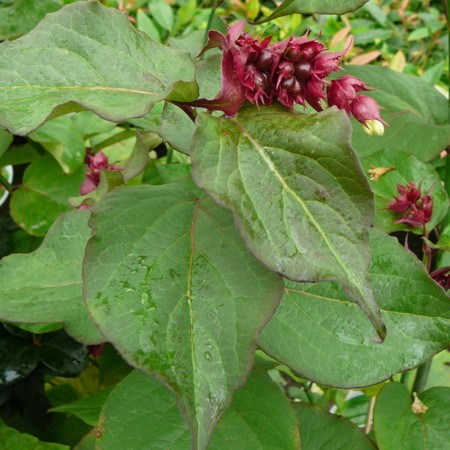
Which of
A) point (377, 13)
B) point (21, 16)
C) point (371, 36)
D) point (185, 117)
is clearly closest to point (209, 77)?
point (185, 117)

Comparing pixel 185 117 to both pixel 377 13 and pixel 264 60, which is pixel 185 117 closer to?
pixel 264 60

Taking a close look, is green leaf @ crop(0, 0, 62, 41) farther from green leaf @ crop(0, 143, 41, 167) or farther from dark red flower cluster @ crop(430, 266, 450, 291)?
dark red flower cluster @ crop(430, 266, 450, 291)

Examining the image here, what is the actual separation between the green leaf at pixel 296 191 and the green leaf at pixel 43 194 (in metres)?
0.49

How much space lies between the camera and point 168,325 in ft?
1.34

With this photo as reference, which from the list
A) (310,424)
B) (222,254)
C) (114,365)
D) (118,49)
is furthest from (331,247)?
(114,365)

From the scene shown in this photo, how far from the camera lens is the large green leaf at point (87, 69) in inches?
15.7

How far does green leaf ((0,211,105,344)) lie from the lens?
55 centimetres

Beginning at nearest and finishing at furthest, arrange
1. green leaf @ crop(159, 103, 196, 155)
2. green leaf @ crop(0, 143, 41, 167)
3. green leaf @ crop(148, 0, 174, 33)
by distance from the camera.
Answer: green leaf @ crop(159, 103, 196, 155) < green leaf @ crop(0, 143, 41, 167) < green leaf @ crop(148, 0, 174, 33)

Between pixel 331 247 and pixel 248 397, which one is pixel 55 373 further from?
pixel 331 247

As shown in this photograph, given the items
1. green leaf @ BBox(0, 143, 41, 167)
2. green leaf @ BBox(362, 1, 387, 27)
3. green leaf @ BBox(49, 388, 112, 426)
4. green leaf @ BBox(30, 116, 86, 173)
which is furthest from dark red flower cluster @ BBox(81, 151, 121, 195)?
green leaf @ BBox(362, 1, 387, 27)

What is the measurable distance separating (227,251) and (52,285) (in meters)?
0.22

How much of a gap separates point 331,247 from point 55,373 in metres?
0.54

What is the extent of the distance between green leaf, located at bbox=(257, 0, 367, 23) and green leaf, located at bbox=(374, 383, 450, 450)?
425 mm

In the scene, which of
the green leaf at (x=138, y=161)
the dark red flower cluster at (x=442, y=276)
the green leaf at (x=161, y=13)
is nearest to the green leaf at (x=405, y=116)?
the dark red flower cluster at (x=442, y=276)
